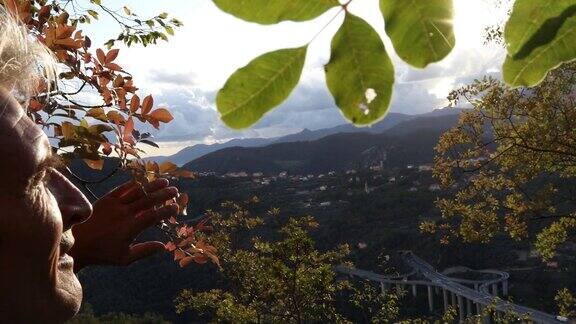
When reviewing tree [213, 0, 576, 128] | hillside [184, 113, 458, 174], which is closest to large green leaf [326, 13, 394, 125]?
tree [213, 0, 576, 128]

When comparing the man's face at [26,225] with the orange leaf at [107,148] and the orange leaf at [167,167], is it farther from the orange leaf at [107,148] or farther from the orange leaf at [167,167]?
the orange leaf at [167,167]

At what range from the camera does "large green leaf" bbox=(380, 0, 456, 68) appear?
457 mm

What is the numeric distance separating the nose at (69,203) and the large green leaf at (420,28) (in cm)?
104

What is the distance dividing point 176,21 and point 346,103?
10.3 feet

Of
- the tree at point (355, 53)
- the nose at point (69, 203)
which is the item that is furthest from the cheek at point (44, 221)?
the tree at point (355, 53)

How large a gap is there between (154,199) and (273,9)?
1.34 metres

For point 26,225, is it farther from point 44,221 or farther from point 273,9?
point 273,9

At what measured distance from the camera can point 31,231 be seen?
106 cm

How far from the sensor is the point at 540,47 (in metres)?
0.52

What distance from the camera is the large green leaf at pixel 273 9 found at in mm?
442

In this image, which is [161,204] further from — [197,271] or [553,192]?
[197,271]

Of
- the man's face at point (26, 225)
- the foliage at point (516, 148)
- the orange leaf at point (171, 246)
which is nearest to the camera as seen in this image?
the man's face at point (26, 225)

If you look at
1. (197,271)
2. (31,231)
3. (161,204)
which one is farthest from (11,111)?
(197,271)

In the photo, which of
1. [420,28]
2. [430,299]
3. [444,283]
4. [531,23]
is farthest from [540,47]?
[430,299]
